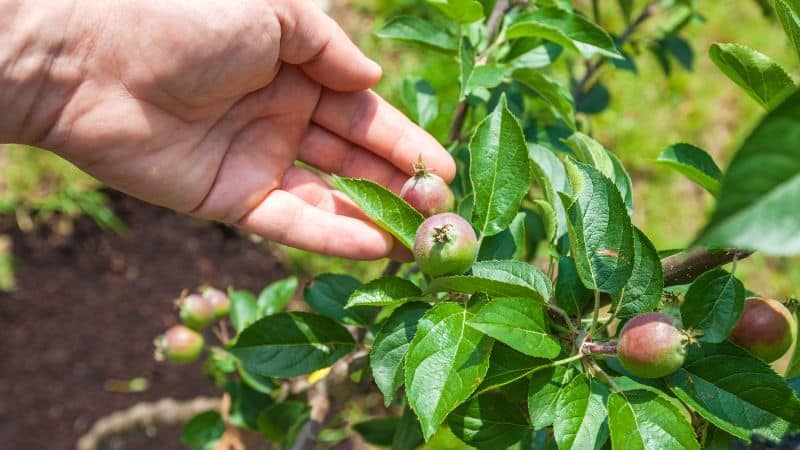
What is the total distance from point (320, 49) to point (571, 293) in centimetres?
64

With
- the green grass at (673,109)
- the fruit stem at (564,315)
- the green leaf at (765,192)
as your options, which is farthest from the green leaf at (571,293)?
the green grass at (673,109)

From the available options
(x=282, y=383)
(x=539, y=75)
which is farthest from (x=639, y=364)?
(x=282, y=383)

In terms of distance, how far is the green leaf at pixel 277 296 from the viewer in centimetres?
161

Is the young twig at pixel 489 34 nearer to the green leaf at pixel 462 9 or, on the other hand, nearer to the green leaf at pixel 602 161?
the green leaf at pixel 462 9

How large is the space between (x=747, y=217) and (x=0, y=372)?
269 centimetres

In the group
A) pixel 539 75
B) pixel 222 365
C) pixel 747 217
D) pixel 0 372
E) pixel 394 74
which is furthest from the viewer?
pixel 394 74

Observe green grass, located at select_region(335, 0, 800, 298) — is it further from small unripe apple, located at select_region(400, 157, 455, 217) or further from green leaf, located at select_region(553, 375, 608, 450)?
green leaf, located at select_region(553, 375, 608, 450)

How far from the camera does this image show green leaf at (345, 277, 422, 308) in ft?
3.22

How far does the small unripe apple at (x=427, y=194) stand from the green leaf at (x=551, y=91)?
0.92 feet

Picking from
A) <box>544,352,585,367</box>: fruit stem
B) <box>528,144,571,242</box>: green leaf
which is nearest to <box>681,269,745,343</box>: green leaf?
<box>544,352,585,367</box>: fruit stem

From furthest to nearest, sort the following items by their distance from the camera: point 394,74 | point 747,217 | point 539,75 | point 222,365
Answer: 1. point 394,74
2. point 222,365
3. point 539,75
4. point 747,217

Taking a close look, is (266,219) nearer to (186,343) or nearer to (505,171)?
(186,343)

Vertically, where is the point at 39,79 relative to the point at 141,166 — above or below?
above

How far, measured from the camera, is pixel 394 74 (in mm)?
3281
